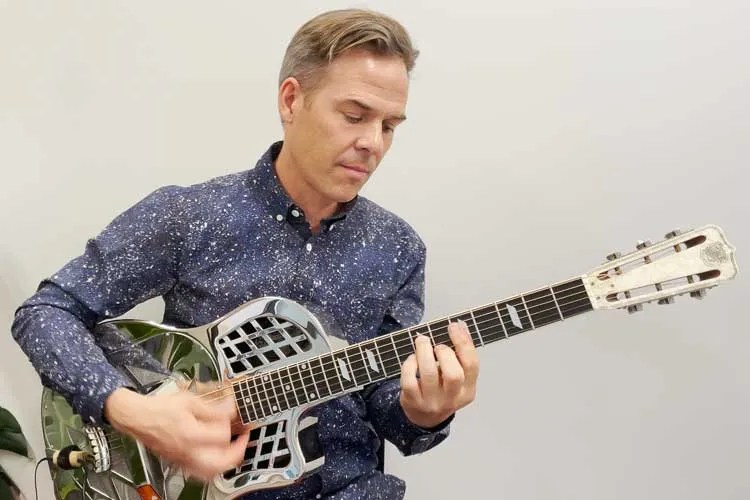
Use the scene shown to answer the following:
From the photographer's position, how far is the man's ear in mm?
1028

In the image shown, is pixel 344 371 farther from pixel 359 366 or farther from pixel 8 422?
pixel 8 422

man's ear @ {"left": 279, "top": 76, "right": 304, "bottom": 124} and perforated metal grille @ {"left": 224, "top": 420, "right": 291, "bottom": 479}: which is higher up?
man's ear @ {"left": 279, "top": 76, "right": 304, "bottom": 124}

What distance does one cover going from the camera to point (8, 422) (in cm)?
133

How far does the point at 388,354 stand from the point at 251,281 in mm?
254

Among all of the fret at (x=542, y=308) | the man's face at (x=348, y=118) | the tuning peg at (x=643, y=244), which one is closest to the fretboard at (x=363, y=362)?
the fret at (x=542, y=308)

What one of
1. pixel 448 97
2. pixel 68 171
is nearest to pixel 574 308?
pixel 448 97

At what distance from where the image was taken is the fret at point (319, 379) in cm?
93

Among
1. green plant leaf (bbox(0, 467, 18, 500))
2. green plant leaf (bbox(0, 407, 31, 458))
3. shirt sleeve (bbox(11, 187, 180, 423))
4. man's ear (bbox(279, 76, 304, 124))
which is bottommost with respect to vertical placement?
green plant leaf (bbox(0, 467, 18, 500))

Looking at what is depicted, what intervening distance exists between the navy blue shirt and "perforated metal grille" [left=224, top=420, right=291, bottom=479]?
0.22ft

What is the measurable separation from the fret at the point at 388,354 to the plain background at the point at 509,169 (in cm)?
44

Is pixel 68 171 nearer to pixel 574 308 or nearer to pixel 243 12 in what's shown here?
pixel 243 12

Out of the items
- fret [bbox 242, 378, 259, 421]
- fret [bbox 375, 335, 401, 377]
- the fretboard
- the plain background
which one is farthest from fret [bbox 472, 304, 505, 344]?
the plain background

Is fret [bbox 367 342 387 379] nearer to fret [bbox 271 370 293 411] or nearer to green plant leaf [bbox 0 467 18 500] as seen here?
fret [bbox 271 370 293 411]

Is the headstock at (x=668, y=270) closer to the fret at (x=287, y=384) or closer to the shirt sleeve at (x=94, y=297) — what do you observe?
the fret at (x=287, y=384)
